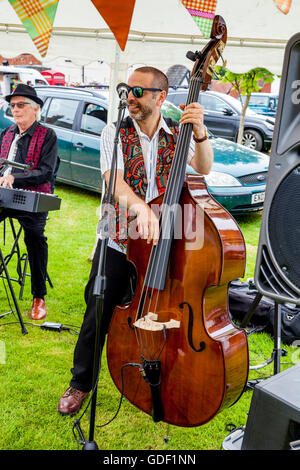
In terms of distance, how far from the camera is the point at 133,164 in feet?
7.05

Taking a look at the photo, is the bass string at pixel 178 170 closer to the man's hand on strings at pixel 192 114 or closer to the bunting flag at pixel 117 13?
the man's hand on strings at pixel 192 114

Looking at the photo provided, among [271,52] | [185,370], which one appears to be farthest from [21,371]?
[271,52]

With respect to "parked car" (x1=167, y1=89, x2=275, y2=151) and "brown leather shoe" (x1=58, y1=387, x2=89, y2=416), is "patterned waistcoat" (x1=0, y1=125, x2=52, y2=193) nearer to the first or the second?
"brown leather shoe" (x1=58, y1=387, x2=89, y2=416)

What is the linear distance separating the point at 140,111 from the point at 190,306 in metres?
0.98

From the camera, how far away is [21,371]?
2686mm

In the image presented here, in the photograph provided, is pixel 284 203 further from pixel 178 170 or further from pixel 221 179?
pixel 221 179

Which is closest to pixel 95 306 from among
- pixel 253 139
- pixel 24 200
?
pixel 24 200

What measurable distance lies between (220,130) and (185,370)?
8.58m

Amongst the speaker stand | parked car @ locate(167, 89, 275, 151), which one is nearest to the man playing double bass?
the speaker stand

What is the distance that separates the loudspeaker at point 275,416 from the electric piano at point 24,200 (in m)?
1.87

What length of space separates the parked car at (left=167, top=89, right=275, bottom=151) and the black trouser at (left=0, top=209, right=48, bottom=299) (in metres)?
6.54

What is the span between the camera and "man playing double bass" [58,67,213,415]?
6.70ft

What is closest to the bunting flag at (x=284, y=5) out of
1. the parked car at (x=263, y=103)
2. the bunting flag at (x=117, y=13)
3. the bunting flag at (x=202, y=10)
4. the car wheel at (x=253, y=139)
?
the bunting flag at (x=202, y=10)

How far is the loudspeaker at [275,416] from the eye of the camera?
4.33ft
